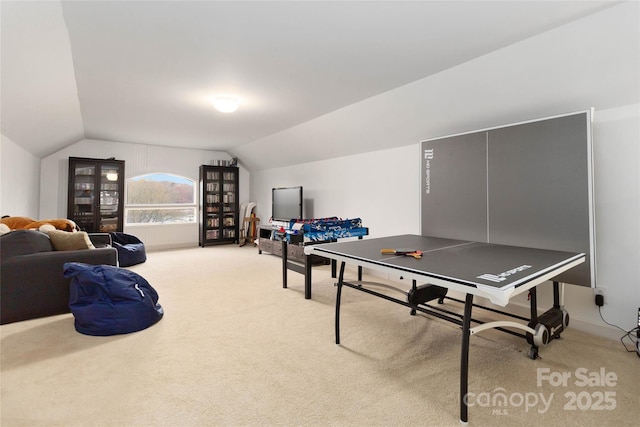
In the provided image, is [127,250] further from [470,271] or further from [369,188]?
[470,271]

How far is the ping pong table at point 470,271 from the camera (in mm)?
1549

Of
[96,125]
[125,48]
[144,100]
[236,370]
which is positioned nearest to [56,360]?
[236,370]

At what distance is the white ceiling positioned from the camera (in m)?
2.07

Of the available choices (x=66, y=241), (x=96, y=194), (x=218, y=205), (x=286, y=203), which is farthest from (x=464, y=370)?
(x=96, y=194)

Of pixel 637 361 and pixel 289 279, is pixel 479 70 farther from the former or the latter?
pixel 289 279

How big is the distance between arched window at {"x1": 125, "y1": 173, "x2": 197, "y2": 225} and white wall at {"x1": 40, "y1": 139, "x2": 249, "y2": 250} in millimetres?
177

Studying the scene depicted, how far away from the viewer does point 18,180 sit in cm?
442

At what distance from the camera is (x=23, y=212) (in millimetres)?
4801

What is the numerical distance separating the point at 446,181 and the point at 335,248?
1.73 m

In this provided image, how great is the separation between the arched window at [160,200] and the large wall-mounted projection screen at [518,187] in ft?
20.7

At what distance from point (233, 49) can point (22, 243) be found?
2.79 meters

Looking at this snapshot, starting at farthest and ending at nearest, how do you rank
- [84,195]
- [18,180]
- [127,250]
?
[84,195] < [127,250] < [18,180]

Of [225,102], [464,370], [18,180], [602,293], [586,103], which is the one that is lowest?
[464,370]

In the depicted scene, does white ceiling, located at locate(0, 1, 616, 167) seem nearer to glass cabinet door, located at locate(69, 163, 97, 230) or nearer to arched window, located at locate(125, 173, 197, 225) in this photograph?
glass cabinet door, located at locate(69, 163, 97, 230)
